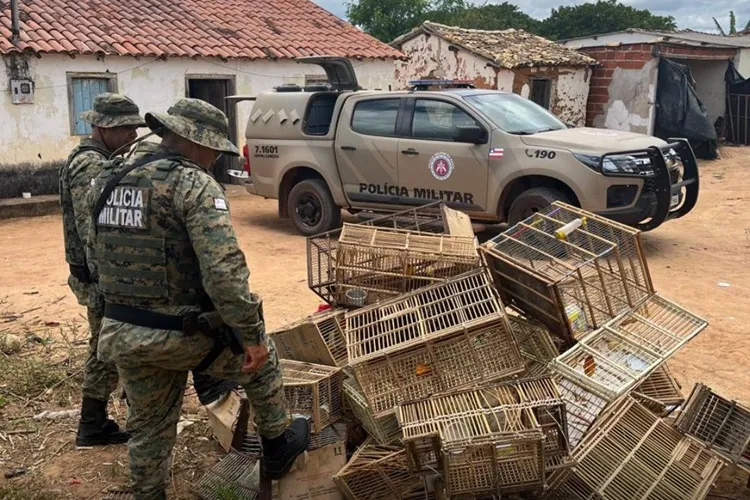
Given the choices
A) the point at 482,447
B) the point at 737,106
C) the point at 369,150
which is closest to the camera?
the point at 482,447

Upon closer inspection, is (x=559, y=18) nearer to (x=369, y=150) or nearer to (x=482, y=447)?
(x=369, y=150)

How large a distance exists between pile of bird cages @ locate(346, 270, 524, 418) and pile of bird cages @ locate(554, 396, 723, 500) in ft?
1.69

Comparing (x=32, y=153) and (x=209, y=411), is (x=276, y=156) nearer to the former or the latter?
(x=32, y=153)

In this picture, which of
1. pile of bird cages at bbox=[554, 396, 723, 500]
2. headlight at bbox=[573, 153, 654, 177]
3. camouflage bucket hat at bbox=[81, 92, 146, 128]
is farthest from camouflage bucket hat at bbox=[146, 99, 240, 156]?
headlight at bbox=[573, 153, 654, 177]

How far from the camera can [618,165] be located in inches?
297

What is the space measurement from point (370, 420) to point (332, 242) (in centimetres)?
203

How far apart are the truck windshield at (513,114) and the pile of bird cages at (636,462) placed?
16.1 feet

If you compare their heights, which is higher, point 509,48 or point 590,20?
point 590,20

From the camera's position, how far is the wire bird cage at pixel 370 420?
3.48 meters

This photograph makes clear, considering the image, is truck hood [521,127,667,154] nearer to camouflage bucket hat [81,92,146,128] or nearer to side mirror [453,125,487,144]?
side mirror [453,125,487,144]

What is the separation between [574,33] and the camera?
34594mm

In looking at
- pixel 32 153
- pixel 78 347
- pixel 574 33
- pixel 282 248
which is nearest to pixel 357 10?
pixel 574 33

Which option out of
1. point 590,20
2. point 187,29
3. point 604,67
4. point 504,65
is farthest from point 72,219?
point 590,20

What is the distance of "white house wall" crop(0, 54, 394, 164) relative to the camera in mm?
11505
